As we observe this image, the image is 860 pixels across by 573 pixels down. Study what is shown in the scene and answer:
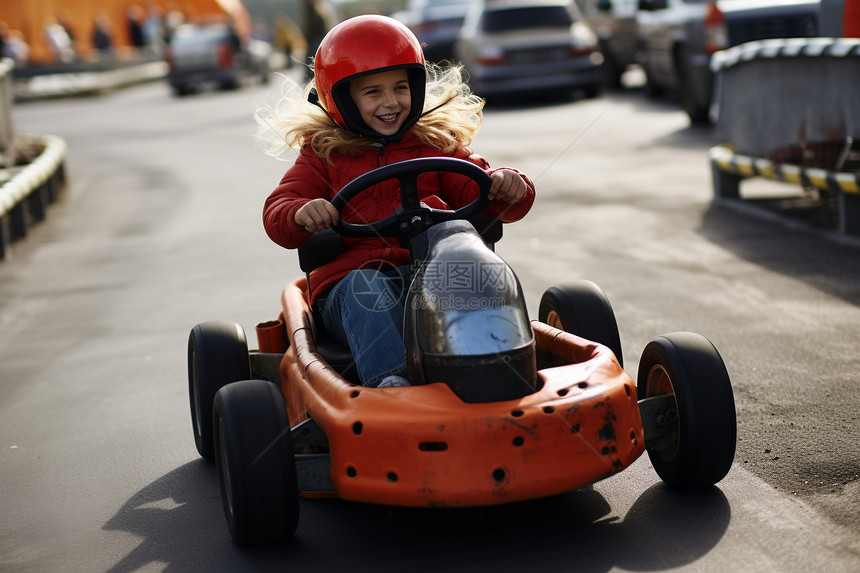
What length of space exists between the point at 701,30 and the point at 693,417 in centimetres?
1002

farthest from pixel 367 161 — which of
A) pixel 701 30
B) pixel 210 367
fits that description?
pixel 701 30

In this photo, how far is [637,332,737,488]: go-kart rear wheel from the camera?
3453mm

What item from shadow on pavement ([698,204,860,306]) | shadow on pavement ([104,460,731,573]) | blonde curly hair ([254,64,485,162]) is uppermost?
blonde curly hair ([254,64,485,162])

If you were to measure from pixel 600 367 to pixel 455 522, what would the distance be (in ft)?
2.22

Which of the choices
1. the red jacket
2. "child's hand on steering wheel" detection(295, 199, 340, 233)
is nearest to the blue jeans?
the red jacket

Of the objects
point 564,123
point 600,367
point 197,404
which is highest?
point 600,367

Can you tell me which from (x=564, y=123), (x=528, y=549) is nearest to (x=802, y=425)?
(x=528, y=549)

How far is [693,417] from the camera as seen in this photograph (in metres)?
3.45

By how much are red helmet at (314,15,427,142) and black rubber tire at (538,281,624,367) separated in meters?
0.91

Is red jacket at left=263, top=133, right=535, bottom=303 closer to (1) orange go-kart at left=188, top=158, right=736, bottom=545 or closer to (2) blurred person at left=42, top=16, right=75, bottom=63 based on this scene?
(1) orange go-kart at left=188, top=158, right=736, bottom=545

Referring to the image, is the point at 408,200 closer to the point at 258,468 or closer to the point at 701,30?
the point at 258,468

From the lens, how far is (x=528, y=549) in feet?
Answer: 10.8

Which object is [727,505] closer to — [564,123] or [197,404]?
[197,404]

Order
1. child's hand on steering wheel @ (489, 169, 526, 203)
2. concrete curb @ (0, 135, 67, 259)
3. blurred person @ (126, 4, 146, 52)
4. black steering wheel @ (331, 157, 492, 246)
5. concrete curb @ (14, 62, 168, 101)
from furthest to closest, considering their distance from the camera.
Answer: blurred person @ (126, 4, 146, 52), concrete curb @ (14, 62, 168, 101), concrete curb @ (0, 135, 67, 259), child's hand on steering wheel @ (489, 169, 526, 203), black steering wheel @ (331, 157, 492, 246)
